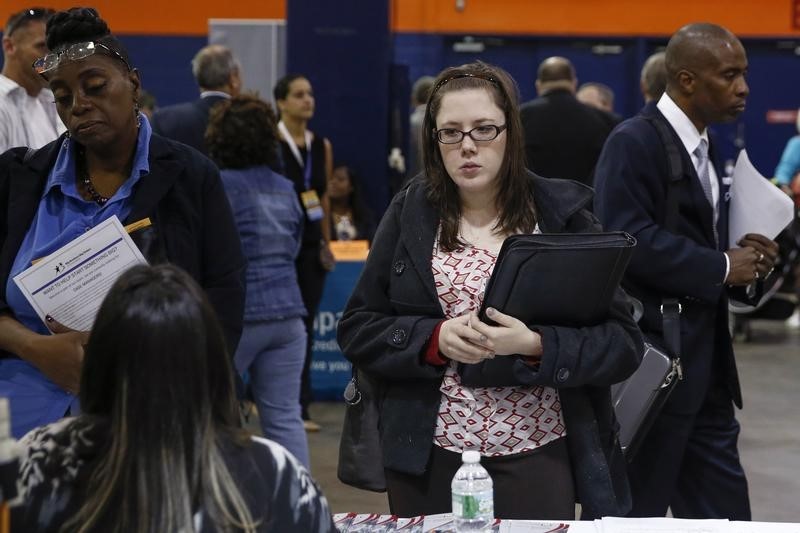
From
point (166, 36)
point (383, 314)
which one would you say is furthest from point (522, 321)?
point (166, 36)

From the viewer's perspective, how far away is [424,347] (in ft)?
8.56

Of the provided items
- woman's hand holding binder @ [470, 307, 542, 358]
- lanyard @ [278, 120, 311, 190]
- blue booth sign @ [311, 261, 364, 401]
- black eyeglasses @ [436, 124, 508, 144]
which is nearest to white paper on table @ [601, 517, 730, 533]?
woman's hand holding binder @ [470, 307, 542, 358]

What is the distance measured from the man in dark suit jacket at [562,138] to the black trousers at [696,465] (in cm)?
294

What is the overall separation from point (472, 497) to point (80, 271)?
93cm

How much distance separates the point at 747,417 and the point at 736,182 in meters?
3.84

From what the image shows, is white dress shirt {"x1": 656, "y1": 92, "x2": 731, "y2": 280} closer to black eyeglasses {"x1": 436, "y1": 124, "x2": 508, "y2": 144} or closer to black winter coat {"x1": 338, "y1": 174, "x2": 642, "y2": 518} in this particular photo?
black winter coat {"x1": 338, "y1": 174, "x2": 642, "y2": 518}

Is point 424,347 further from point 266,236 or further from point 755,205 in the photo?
point 266,236

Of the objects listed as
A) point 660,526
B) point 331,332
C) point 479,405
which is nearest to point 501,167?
point 479,405

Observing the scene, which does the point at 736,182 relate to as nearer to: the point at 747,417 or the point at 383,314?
the point at 383,314

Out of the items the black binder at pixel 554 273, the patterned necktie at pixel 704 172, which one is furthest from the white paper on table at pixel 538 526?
the patterned necktie at pixel 704 172

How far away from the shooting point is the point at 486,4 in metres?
13.5

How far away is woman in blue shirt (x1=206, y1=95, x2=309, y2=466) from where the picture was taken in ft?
16.0

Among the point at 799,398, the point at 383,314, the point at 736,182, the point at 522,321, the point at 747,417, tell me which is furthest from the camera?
the point at 799,398

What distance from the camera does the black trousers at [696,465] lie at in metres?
3.70
